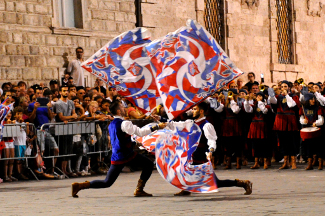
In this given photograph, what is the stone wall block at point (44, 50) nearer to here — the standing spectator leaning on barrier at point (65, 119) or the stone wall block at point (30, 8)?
the stone wall block at point (30, 8)

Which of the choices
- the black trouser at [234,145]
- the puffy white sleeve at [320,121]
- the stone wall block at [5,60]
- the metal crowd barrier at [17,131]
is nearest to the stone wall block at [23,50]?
the stone wall block at [5,60]

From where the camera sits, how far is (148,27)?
2053 cm

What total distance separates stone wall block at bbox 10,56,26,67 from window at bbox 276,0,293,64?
12039 millimetres

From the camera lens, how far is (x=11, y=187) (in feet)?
39.1

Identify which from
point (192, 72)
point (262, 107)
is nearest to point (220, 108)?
point (262, 107)

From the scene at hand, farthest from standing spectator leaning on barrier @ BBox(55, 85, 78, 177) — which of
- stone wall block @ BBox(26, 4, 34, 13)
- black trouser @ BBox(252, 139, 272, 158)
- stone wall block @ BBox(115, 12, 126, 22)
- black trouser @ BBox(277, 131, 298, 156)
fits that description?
stone wall block @ BBox(115, 12, 126, 22)

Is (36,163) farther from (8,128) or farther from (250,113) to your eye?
(250,113)

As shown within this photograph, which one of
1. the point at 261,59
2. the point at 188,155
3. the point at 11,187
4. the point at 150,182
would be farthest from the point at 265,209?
the point at 261,59

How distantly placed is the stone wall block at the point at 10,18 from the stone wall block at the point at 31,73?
47.6 inches

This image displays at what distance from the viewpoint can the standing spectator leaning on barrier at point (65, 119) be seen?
1395cm

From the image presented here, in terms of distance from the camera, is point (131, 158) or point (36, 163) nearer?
point (131, 158)

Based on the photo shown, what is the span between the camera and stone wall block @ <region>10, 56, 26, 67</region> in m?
16.8

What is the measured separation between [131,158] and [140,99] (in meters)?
0.94

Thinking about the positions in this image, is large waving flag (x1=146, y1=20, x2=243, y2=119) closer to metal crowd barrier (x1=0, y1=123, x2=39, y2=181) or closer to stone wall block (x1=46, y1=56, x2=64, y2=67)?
metal crowd barrier (x1=0, y1=123, x2=39, y2=181)
